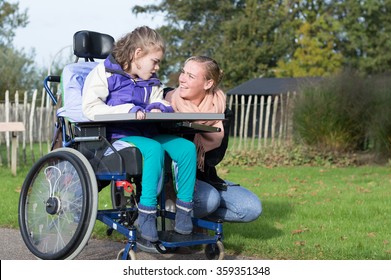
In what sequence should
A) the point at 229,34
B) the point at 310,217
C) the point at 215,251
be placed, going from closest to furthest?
the point at 215,251, the point at 310,217, the point at 229,34

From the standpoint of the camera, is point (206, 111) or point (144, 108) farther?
point (206, 111)

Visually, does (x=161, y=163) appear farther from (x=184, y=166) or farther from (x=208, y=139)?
(x=208, y=139)

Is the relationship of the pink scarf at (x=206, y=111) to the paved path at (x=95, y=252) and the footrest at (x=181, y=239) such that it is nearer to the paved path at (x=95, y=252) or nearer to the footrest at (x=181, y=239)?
the footrest at (x=181, y=239)

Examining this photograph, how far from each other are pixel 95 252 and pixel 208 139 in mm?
A: 1294

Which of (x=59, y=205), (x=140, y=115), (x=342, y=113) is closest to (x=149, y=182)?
(x=140, y=115)

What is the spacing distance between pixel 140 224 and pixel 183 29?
51.7m

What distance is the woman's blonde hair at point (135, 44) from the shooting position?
4551 millimetres

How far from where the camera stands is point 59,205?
4.60m

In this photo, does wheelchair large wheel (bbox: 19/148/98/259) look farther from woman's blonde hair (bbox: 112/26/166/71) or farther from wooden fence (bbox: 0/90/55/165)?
wooden fence (bbox: 0/90/55/165)

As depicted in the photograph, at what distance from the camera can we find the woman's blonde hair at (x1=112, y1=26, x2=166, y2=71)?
4.55 m

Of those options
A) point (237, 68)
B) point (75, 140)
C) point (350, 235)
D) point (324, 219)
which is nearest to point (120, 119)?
point (75, 140)

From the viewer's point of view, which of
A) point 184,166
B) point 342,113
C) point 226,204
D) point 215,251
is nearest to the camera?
point 184,166

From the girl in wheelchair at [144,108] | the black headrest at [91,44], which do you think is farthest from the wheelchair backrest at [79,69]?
the girl in wheelchair at [144,108]
